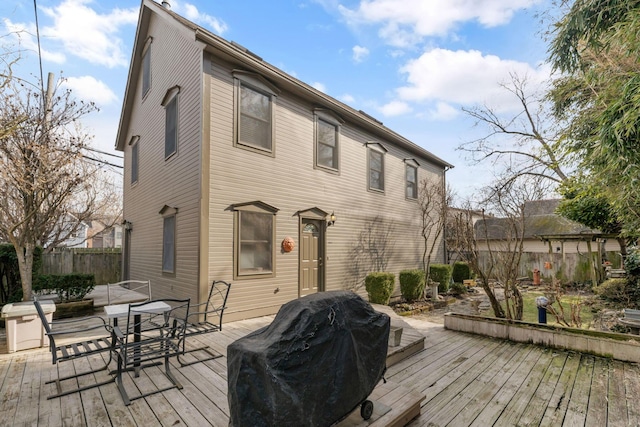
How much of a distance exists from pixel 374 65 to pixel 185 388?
10.2m

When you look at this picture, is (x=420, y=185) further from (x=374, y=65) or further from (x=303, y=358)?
(x=303, y=358)

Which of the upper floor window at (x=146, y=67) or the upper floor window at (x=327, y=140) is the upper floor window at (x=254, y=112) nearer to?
the upper floor window at (x=327, y=140)

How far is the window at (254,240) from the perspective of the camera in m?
6.42

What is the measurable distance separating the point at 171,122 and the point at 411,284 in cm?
802

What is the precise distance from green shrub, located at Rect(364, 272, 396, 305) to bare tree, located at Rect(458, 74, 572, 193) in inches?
441

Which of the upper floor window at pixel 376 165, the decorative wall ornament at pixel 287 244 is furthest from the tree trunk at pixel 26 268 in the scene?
the upper floor window at pixel 376 165

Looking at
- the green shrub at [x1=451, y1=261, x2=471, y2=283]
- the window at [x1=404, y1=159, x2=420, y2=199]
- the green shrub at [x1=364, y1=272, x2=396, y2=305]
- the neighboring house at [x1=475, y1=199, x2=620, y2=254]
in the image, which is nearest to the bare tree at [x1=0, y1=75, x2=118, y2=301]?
the green shrub at [x1=364, y1=272, x2=396, y2=305]

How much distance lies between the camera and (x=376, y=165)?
10.6 m

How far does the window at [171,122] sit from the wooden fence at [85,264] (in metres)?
6.63

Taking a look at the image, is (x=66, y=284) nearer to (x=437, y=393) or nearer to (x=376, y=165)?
(x=437, y=393)

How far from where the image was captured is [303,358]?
2.05 metres

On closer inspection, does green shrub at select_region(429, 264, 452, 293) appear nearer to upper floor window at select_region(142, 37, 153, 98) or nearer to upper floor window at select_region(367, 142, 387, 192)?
upper floor window at select_region(367, 142, 387, 192)

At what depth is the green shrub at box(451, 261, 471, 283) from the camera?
13023mm

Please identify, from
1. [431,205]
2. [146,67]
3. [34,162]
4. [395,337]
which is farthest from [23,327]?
[431,205]
